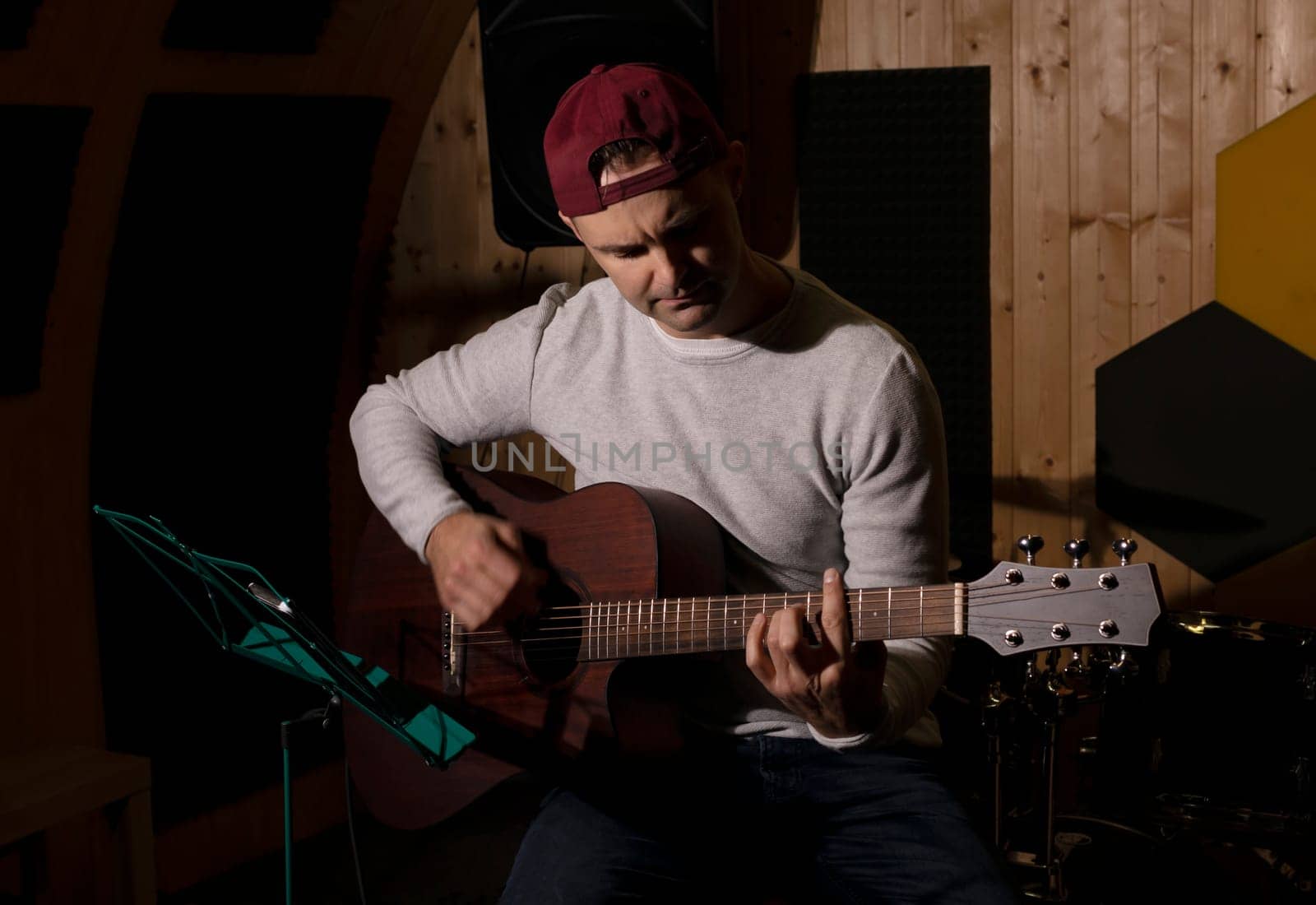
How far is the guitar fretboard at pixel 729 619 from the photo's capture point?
4.47 feet

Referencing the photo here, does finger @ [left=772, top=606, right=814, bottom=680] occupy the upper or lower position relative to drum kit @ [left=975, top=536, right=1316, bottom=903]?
upper

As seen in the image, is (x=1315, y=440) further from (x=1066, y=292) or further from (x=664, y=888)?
(x=664, y=888)

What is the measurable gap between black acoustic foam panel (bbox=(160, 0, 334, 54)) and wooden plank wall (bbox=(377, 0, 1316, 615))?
1045 mm

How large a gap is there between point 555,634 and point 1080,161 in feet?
6.43

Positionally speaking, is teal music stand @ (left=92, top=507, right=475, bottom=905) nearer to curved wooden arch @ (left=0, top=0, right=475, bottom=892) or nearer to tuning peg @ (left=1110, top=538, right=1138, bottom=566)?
tuning peg @ (left=1110, top=538, right=1138, bottom=566)

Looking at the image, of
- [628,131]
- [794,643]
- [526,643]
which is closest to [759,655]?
[794,643]

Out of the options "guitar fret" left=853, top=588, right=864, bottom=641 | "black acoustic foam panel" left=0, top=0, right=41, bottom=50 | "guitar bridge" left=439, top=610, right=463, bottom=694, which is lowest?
"guitar bridge" left=439, top=610, right=463, bottom=694

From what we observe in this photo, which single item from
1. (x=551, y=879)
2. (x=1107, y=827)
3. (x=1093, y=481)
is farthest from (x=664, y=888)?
(x=1093, y=481)

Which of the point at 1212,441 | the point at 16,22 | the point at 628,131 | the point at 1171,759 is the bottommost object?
the point at 1171,759

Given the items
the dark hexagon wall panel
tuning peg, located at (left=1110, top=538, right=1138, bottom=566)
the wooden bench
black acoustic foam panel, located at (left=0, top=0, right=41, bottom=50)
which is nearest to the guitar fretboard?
tuning peg, located at (left=1110, top=538, right=1138, bottom=566)

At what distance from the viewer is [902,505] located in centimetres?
159

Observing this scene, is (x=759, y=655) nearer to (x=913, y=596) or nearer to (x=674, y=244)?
(x=913, y=596)

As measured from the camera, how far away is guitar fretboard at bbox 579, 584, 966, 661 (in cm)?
136

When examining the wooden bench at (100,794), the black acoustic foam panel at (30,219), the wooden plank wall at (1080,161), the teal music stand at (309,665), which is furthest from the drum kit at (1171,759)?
the black acoustic foam panel at (30,219)
